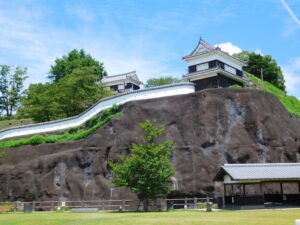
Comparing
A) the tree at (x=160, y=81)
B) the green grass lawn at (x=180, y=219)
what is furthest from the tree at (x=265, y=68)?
the green grass lawn at (x=180, y=219)

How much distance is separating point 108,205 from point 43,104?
21.0 metres

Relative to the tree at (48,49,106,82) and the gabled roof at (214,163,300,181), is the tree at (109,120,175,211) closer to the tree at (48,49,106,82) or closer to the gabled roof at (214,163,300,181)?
the gabled roof at (214,163,300,181)

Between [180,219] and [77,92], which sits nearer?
[180,219]

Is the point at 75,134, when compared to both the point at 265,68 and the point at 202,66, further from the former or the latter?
the point at 265,68

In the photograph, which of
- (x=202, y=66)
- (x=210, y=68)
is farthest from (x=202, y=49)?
(x=210, y=68)

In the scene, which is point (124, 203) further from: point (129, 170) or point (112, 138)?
point (112, 138)

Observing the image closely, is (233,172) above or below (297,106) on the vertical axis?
below

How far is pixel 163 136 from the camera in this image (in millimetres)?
34000

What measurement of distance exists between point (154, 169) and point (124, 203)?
6041 mm

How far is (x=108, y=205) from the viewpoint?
31141 millimetres

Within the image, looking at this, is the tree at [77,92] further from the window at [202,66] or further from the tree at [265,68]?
the tree at [265,68]

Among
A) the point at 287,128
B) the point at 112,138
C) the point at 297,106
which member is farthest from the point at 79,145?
the point at 297,106

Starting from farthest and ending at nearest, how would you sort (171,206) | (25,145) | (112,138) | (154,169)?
(25,145), (112,138), (171,206), (154,169)

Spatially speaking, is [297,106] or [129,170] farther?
[297,106]
